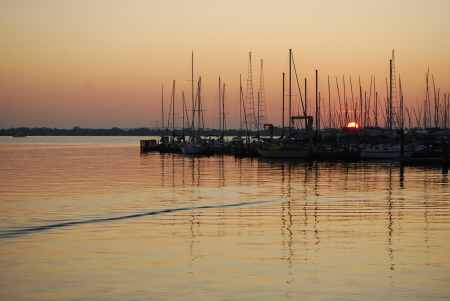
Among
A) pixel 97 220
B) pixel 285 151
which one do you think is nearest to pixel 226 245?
pixel 97 220

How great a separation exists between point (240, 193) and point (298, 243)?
15221 millimetres

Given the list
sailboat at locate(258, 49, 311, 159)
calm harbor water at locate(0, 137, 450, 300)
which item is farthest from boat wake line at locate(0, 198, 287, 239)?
sailboat at locate(258, 49, 311, 159)

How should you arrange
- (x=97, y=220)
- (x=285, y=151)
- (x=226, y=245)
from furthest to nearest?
(x=285, y=151), (x=97, y=220), (x=226, y=245)

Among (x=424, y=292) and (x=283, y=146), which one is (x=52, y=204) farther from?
(x=283, y=146)

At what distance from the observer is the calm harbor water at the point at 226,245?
11.9m

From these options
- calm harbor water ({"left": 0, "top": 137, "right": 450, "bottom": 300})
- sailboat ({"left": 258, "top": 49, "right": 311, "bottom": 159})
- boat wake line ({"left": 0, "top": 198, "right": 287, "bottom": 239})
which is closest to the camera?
calm harbor water ({"left": 0, "top": 137, "right": 450, "bottom": 300})

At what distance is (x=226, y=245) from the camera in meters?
16.5

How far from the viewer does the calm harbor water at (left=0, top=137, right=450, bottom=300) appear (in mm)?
11938

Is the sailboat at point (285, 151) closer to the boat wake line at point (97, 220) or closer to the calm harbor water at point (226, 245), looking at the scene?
the calm harbor water at point (226, 245)

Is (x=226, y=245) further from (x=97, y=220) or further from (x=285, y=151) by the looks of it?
(x=285, y=151)

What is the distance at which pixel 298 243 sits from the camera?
54.9 feet

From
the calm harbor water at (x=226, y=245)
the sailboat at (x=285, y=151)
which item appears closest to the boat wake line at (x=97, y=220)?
the calm harbor water at (x=226, y=245)

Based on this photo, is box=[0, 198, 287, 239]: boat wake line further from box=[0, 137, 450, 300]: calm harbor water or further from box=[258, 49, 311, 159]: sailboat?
box=[258, 49, 311, 159]: sailboat

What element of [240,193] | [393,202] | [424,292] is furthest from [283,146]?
[424,292]
